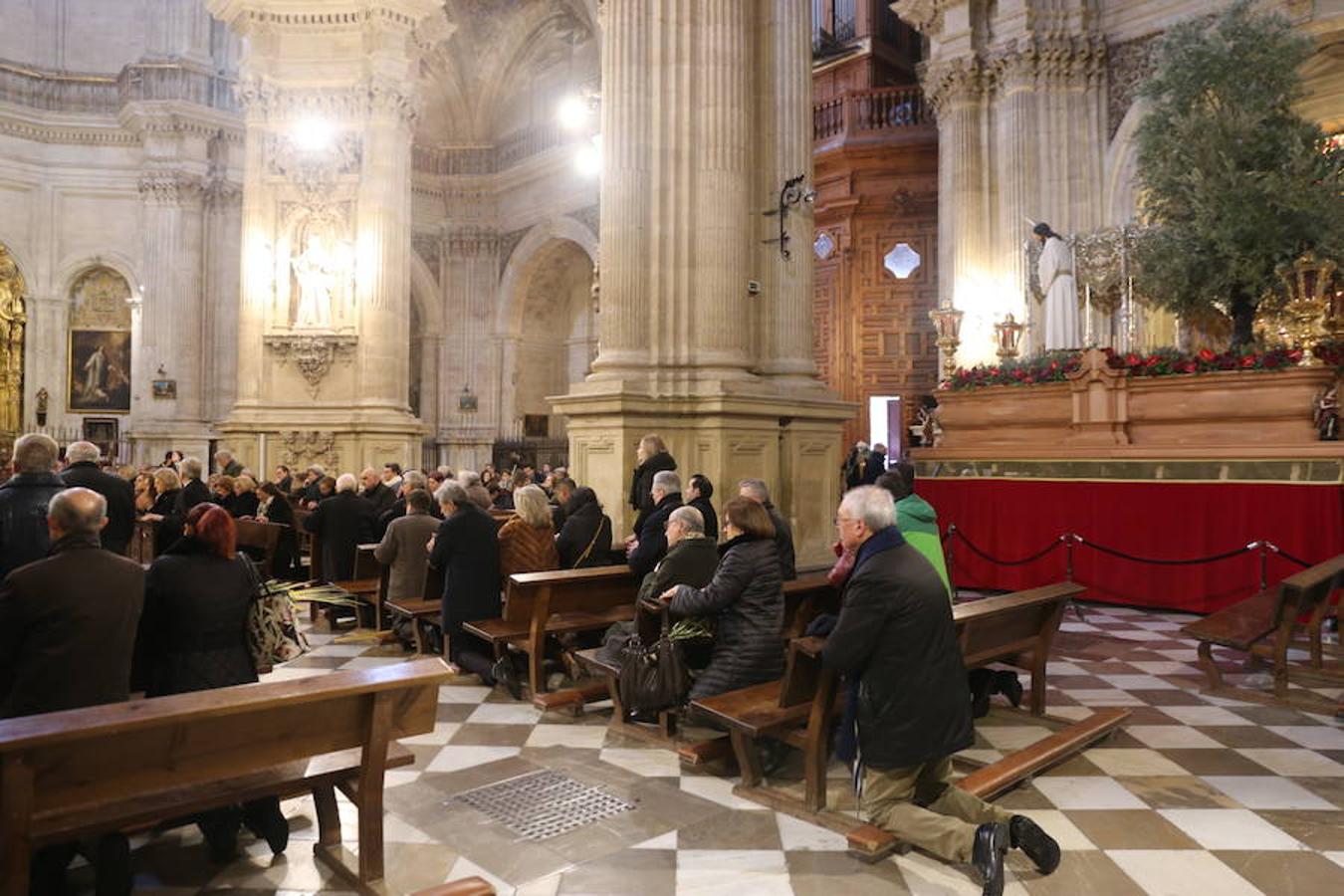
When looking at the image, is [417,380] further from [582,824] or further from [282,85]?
[582,824]

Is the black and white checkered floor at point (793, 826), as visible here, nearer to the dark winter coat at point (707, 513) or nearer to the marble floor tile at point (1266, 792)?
the marble floor tile at point (1266, 792)

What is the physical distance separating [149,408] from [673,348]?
15.6m

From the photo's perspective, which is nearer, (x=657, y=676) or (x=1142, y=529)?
(x=657, y=676)

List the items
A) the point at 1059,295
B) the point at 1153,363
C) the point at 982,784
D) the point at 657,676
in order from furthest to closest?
the point at 1059,295
the point at 1153,363
the point at 657,676
the point at 982,784

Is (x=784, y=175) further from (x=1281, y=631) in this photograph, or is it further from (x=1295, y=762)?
(x=1295, y=762)

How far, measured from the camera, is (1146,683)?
5.89 m

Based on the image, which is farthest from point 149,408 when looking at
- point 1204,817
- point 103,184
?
point 1204,817

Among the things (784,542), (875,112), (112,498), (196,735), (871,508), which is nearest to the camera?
(196,735)

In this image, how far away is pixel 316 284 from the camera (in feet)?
43.5

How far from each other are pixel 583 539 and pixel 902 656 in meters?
3.48

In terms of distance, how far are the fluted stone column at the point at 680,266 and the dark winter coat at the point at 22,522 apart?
4182mm

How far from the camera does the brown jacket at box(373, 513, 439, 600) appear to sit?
6598 millimetres

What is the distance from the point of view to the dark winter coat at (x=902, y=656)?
318 cm

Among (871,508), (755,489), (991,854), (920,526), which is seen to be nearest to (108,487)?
(755,489)
